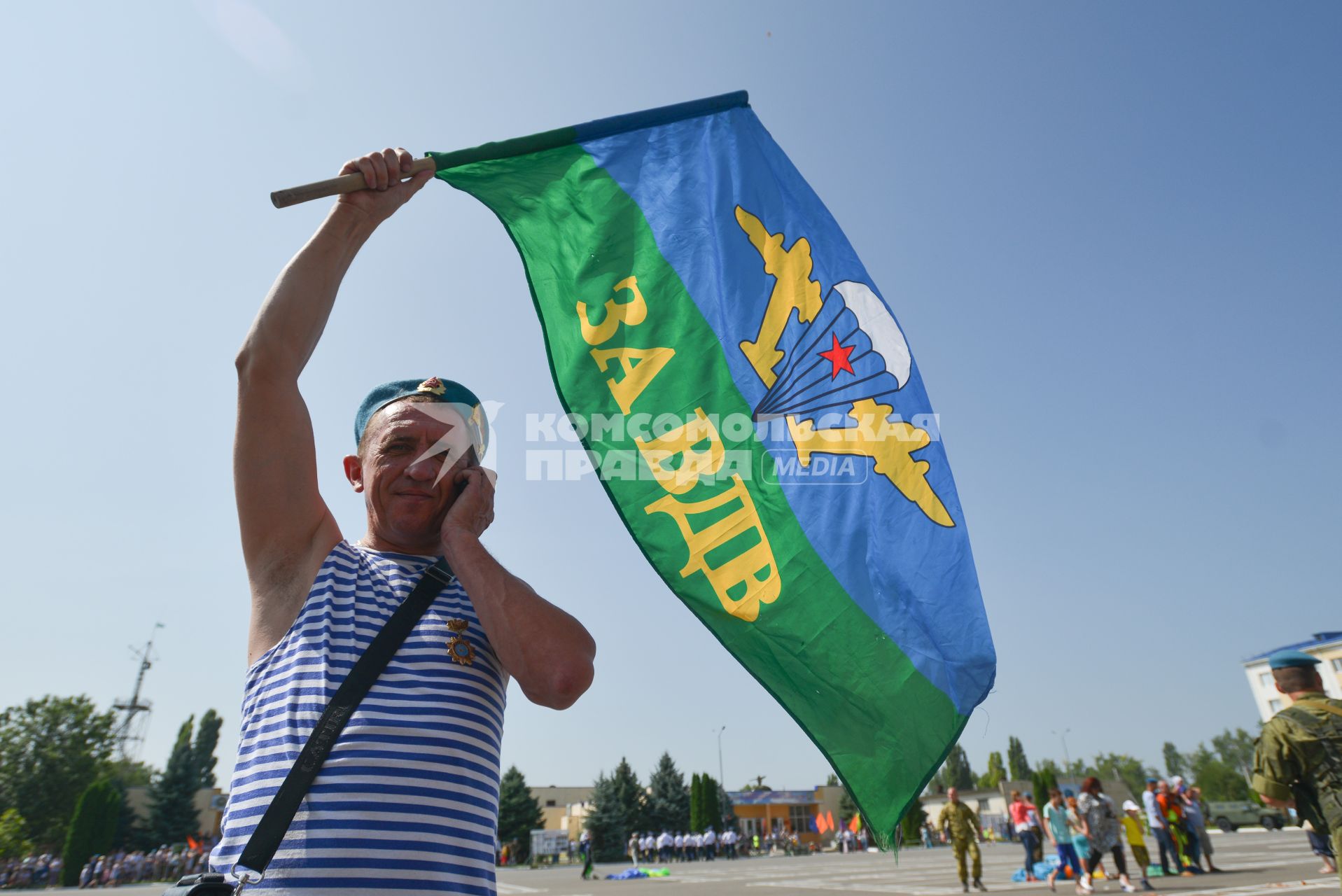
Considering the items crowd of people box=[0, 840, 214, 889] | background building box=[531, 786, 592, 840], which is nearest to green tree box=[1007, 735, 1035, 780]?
background building box=[531, 786, 592, 840]

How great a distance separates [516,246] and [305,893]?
9.67 feet

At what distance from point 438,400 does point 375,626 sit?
0.73 meters

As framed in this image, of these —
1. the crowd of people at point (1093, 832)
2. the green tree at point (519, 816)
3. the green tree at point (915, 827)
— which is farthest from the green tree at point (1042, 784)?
the crowd of people at point (1093, 832)

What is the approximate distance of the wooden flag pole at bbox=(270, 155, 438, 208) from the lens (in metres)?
2.44

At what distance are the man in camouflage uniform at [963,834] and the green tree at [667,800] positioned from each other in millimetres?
43601

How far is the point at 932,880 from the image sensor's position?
56.3 ft

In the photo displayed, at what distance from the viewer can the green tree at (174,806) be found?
49.1 metres

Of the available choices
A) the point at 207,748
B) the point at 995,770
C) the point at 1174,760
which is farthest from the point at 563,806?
the point at 1174,760

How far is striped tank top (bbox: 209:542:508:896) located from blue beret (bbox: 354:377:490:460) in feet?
1.81

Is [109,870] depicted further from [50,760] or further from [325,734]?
[325,734]

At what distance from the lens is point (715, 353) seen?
3863mm

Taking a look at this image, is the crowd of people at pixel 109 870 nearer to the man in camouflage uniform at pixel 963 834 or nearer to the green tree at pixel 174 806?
the green tree at pixel 174 806

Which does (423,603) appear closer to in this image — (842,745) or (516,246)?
(842,745)

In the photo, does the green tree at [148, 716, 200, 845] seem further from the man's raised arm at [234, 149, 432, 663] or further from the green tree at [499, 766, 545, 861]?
the man's raised arm at [234, 149, 432, 663]
